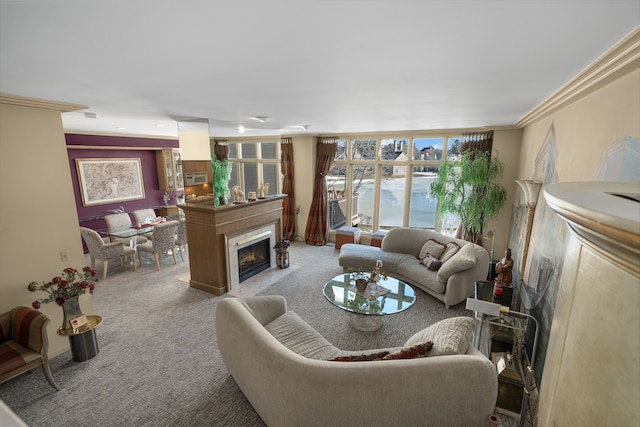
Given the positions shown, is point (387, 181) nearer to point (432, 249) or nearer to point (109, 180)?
point (432, 249)

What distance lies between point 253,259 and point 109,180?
4323mm

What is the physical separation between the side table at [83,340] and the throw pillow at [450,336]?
3274 mm

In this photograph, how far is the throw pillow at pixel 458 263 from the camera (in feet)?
12.6

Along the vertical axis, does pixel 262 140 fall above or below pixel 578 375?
above

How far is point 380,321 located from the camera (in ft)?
11.9

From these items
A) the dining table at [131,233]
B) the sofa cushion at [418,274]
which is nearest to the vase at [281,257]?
the sofa cushion at [418,274]

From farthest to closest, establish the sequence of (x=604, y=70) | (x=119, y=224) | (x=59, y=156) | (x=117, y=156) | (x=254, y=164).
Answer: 1. (x=117, y=156)
2. (x=254, y=164)
3. (x=119, y=224)
4. (x=59, y=156)
5. (x=604, y=70)

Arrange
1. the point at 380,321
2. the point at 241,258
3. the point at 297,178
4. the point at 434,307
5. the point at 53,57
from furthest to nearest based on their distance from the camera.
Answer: the point at 297,178, the point at 241,258, the point at 434,307, the point at 380,321, the point at 53,57

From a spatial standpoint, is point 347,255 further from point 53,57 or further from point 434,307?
point 53,57

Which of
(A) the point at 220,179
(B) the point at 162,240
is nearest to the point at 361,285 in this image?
(A) the point at 220,179

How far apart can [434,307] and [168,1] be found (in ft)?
14.2

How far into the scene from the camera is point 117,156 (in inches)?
267

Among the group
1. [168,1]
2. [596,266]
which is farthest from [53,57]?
[596,266]

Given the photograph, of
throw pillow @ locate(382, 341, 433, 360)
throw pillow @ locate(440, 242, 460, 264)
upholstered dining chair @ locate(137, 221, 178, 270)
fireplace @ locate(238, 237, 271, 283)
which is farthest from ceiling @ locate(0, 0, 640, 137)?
upholstered dining chair @ locate(137, 221, 178, 270)
